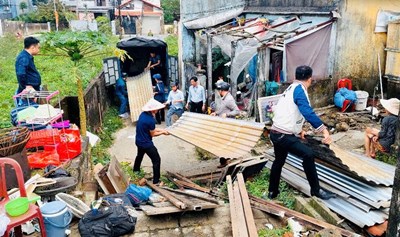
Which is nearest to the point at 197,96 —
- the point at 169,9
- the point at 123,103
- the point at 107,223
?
the point at 123,103

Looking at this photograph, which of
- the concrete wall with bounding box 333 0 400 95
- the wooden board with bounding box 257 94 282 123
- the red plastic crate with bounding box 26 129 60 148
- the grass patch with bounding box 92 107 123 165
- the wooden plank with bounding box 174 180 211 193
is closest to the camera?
the wooden plank with bounding box 174 180 211 193

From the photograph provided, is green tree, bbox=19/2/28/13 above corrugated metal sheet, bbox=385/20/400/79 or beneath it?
above

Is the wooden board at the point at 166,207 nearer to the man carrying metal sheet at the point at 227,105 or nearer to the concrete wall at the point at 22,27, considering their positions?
the man carrying metal sheet at the point at 227,105

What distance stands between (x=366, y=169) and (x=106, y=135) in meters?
7.69

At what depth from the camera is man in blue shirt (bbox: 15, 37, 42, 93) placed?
22.1 feet

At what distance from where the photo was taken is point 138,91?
44.8 feet

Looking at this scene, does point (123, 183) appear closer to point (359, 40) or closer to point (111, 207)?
point (111, 207)

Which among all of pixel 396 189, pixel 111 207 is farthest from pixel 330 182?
pixel 111 207

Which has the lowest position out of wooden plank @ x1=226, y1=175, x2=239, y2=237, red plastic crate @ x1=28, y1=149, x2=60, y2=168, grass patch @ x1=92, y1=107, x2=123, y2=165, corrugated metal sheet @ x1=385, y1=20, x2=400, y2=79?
grass patch @ x1=92, y1=107, x2=123, y2=165

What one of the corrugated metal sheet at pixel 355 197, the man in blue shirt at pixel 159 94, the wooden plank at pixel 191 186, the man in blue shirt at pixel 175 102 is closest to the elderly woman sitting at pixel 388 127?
the corrugated metal sheet at pixel 355 197

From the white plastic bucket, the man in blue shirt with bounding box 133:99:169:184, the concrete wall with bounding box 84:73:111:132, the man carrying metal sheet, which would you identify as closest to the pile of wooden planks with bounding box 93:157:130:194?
the man in blue shirt with bounding box 133:99:169:184

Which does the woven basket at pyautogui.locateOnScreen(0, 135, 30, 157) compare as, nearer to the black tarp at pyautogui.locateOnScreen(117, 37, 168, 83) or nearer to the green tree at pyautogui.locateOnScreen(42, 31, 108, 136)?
the green tree at pyautogui.locateOnScreen(42, 31, 108, 136)

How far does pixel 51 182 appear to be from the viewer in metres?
5.06

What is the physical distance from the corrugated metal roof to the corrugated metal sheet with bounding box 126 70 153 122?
8.41 m
